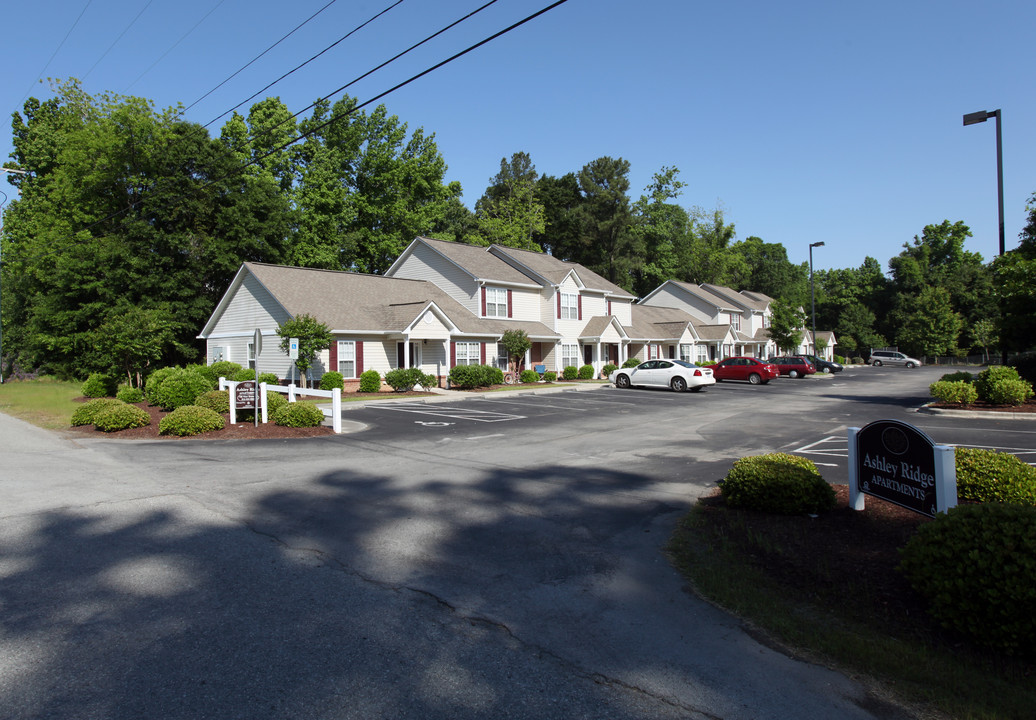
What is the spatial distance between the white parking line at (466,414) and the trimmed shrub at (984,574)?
554 inches

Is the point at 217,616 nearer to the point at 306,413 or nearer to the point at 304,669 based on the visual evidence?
the point at 304,669

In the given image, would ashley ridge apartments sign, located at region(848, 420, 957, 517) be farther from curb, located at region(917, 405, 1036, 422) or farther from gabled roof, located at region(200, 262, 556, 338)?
gabled roof, located at region(200, 262, 556, 338)

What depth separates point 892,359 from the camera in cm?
6544

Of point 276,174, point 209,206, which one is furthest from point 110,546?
point 276,174

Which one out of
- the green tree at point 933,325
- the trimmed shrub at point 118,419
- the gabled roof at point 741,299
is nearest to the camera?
the trimmed shrub at point 118,419

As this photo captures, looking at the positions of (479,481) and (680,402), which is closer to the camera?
(479,481)

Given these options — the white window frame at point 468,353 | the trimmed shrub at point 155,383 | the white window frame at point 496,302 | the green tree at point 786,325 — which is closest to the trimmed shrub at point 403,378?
the white window frame at point 468,353

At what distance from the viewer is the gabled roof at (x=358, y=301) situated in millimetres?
30719

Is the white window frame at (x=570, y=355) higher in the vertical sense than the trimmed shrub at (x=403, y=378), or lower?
higher

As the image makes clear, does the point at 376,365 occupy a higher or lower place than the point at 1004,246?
lower

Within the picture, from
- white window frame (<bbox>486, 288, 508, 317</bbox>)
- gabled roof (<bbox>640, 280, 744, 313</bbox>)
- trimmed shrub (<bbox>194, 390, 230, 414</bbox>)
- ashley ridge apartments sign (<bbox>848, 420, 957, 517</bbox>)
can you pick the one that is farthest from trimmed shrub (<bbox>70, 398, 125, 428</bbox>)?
gabled roof (<bbox>640, 280, 744, 313</bbox>)

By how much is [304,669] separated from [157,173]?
44928mm

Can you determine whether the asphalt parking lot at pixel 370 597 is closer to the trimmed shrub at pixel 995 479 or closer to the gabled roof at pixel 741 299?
the trimmed shrub at pixel 995 479

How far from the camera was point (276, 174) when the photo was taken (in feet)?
165
